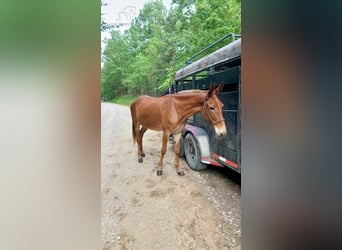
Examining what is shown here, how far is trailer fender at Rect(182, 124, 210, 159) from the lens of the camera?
101 cm

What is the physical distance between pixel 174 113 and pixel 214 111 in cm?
24

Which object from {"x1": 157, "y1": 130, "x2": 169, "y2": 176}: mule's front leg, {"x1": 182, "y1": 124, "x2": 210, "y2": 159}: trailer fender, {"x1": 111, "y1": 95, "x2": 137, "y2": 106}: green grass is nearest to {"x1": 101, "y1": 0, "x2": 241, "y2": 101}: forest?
{"x1": 111, "y1": 95, "x2": 137, "y2": 106}: green grass

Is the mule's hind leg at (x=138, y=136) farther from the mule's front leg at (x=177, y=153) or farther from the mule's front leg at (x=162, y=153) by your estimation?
the mule's front leg at (x=177, y=153)

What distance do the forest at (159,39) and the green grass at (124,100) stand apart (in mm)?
13

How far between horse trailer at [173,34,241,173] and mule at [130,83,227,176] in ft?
0.12

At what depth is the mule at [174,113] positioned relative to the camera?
2.79 ft

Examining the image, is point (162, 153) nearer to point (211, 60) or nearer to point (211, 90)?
point (211, 90)

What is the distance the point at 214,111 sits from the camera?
2.81 ft

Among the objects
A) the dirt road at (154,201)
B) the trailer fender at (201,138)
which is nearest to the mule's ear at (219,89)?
the trailer fender at (201,138)
